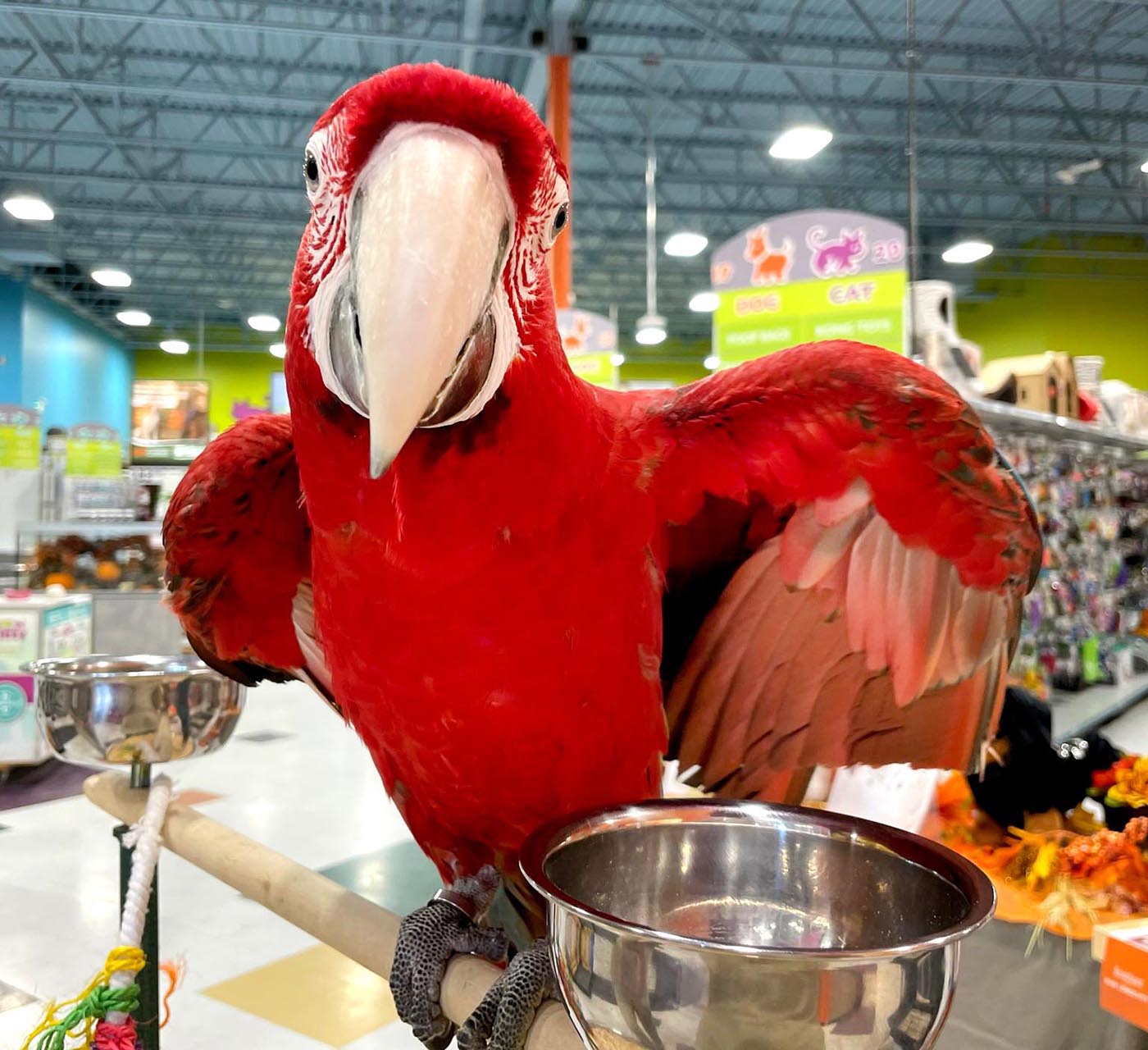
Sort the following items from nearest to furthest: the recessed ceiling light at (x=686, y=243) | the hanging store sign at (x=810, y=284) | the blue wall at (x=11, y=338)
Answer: the hanging store sign at (x=810, y=284), the recessed ceiling light at (x=686, y=243), the blue wall at (x=11, y=338)

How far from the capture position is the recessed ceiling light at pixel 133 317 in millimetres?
13469

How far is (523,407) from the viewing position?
2.31 feet

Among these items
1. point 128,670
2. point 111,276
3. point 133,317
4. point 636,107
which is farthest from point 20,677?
point 133,317

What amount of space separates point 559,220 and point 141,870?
90 centimetres

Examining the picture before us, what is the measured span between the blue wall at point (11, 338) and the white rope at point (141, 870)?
431 inches

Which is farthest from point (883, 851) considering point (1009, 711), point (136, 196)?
point (136, 196)

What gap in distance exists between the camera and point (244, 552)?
3.60 ft

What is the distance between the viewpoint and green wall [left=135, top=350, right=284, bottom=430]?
15695 mm

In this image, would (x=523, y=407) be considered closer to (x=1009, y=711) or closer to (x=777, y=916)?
(x=777, y=916)

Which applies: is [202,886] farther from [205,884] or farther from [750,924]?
[750,924]

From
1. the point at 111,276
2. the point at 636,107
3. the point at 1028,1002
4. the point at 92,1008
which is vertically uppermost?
the point at 636,107

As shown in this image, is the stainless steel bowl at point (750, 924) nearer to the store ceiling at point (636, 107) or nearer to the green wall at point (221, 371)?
the store ceiling at point (636, 107)

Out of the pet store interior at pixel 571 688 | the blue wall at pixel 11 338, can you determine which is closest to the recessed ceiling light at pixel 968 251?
the pet store interior at pixel 571 688

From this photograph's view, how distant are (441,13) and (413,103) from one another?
6560 millimetres
